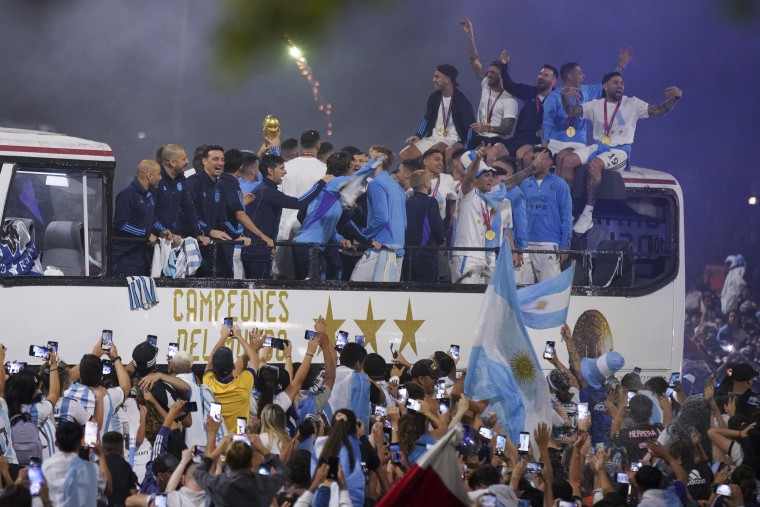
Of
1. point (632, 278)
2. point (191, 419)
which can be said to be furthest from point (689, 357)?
point (191, 419)

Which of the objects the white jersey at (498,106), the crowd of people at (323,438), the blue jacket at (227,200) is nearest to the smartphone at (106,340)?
the crowd of people at (323,438)

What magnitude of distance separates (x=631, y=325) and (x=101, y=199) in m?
5.51

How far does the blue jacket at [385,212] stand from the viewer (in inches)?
472

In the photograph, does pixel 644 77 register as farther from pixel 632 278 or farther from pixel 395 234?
pixel 395 234

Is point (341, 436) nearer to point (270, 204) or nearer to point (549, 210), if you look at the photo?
point (270, 204)

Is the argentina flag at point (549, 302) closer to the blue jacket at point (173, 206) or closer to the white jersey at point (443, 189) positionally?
the white jersey at point (443, 189)

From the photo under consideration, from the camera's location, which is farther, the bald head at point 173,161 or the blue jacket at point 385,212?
the blue jacket at point 385,212

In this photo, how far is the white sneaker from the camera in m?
13.6

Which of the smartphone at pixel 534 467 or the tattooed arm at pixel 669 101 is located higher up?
the tattooed arm at pixel 669 101

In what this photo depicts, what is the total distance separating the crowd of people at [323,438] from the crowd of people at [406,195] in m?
1.20

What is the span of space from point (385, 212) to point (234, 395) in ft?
10.9

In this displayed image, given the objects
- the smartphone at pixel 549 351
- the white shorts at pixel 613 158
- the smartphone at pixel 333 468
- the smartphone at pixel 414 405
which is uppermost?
the white shorts at pixel 613 158

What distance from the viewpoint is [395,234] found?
1202 cm

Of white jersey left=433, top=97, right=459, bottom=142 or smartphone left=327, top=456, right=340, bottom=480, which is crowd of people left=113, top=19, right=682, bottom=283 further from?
smartphone left=327, top=456, right=340, bottom=480
